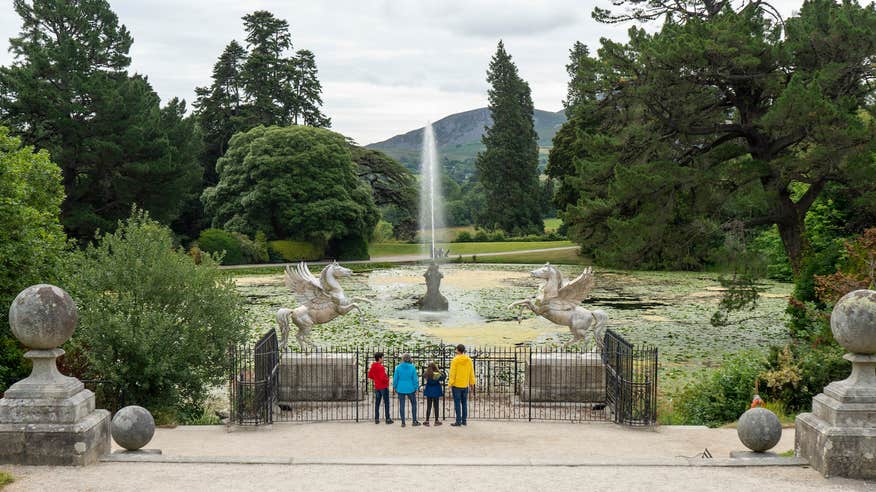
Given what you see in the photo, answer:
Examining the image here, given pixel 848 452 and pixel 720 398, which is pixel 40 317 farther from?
pixel 720 398

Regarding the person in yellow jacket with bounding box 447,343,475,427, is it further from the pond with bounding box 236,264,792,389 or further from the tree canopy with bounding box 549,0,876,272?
the tree canopy with bounding box 549,0,876,272

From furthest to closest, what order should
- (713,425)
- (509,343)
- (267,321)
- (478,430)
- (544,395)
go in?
(267,321), (509,343), (544,395), (713,425), (478,430)

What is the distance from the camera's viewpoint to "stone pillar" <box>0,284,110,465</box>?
29.5 feet

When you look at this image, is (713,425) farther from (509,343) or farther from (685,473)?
(509,343)

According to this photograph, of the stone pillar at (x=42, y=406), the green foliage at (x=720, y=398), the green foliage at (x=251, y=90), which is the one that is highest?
the green foliage at (x=251, y=90)

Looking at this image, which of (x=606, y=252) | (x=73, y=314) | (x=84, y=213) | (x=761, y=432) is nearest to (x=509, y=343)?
(x=606, y=252)

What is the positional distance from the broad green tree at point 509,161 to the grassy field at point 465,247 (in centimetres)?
571

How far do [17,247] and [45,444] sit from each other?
8570 millimetres

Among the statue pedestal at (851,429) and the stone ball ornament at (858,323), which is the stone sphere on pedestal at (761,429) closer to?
the statue pedestal at (851,429)

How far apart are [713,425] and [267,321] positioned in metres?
16.4

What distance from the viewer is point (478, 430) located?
13359 millimetres

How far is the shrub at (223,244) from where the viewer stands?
5153 centimetres

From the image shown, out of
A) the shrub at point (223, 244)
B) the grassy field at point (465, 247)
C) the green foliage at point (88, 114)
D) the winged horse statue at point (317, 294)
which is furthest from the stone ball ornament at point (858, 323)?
the grassy field at point (465, 247)

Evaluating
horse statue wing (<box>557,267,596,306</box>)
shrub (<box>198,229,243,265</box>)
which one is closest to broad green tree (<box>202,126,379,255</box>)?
shrub (<box>198,229,243,265</box>)
